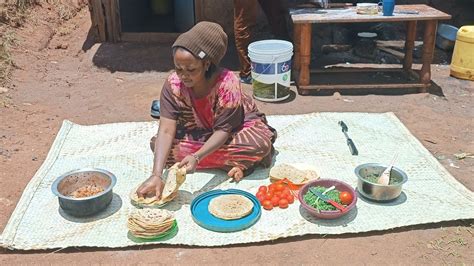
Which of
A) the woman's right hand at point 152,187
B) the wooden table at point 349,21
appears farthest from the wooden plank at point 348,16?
the woman's right hand at point 152,187

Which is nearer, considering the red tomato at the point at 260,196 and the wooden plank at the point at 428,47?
the red tomato at the point at 260,196

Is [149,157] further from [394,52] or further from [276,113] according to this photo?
[394,52]

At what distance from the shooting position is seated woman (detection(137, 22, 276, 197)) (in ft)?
9.62

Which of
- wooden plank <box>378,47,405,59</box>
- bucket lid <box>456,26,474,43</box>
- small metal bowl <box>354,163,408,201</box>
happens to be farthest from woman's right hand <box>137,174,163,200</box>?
wooden plank <box>378,47,405,59</box>

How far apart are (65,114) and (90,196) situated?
75.9 inches

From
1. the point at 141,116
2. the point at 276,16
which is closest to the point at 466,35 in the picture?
the point at 276,16

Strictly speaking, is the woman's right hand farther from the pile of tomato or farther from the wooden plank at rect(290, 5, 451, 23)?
the wooden plank at rect(290, 5, 451, 23)

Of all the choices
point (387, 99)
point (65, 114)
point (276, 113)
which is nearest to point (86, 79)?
point (65, 114)

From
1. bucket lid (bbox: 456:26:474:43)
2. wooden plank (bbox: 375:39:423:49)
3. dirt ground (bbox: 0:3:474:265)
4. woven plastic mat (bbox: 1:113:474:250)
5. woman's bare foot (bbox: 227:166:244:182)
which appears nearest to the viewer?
dirt ground (bbox: 0:3:474:265)

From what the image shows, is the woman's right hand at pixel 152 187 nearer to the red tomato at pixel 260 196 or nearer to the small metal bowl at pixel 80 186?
the small metal bowl at pixel 80 186

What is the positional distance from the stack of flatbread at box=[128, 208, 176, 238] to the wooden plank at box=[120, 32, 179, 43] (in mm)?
4044

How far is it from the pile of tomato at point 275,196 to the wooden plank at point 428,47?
2573 millimetres

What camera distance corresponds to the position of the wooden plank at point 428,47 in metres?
4.79

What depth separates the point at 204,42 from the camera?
2.89 metres
